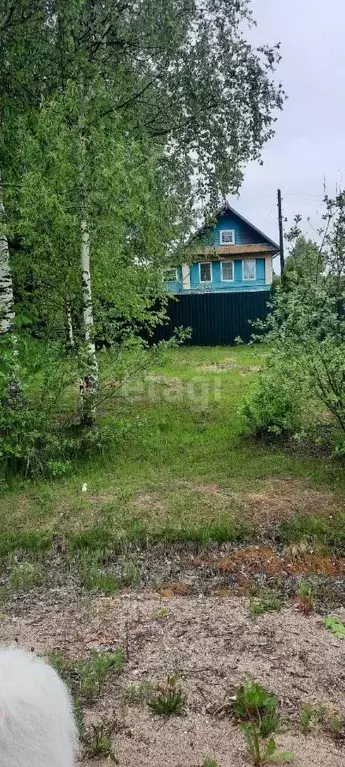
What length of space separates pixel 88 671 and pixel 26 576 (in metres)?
1.06

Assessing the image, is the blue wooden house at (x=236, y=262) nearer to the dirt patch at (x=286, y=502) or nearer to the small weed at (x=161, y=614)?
the dirt patch at (x=286, y=502)

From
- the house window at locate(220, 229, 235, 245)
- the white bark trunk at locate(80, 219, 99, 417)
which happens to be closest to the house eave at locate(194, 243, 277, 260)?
the house window at locate(220, 229, 235, 245)

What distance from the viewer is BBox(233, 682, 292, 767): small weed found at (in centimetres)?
161

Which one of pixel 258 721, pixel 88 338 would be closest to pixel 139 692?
pixel 258 721

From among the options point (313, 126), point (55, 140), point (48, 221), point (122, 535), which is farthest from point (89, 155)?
point (313, 126)

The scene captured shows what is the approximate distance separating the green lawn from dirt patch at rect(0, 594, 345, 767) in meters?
0.86

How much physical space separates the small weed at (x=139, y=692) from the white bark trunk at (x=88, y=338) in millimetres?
2859

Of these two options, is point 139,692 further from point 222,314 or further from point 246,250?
point 246,250

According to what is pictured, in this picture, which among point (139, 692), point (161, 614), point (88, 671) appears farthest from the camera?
point (161, 614)

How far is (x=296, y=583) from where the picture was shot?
282 cm

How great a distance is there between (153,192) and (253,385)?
2.36 meters

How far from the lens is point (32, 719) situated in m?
1.12

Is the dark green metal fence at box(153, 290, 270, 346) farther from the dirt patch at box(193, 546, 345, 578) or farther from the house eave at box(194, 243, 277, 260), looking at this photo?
the dirt patch at box(193, 546, 345, 578)

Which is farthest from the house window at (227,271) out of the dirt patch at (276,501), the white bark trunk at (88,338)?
the dirt patch at (276,501)
